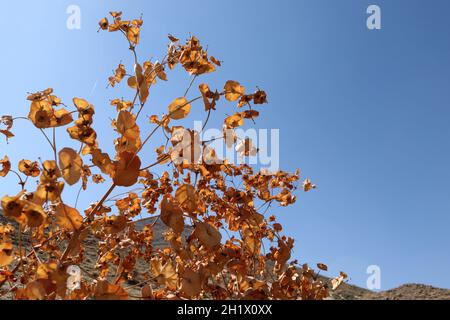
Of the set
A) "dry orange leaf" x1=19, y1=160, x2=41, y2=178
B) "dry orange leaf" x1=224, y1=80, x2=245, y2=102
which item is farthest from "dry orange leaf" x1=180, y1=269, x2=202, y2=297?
"dry orange leaf" x1=19, y1=160, x2=41, y2=178

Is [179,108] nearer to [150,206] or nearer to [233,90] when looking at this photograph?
[233,90]

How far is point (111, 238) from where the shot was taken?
6.38ft

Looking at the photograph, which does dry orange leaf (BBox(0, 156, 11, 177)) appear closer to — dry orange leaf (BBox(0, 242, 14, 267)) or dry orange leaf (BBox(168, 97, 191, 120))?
dry orange leaf (BBox(0, 242, 14, 267))

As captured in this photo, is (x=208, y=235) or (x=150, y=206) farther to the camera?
(x=150, y=206)

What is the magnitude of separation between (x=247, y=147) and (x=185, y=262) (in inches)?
23.2

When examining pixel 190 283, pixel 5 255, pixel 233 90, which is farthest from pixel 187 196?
pixel 5 255

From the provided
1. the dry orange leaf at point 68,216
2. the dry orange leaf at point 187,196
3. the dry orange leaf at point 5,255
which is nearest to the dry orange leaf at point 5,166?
the dry orange leaf at point 5,255

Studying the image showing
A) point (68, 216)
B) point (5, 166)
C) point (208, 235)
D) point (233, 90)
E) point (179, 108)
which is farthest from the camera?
point (5, 166)

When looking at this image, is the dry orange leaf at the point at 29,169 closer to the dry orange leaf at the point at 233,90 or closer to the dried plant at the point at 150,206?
the dried plant at the point at 150,206

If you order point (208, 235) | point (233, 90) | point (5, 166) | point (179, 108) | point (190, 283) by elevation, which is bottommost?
point (190, 283)
